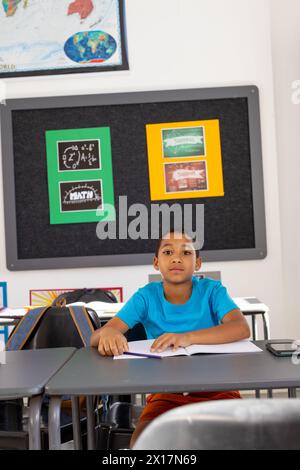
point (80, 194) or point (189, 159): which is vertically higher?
point (189, 159)

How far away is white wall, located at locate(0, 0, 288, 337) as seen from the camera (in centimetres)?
349

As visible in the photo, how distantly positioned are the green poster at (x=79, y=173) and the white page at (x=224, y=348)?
200cm

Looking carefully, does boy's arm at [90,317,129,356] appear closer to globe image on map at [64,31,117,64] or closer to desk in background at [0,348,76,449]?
desk in background at [0,348,76,449]

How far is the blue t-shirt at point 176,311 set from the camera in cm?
→ 185

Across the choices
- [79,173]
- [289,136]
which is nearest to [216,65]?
[289,136]

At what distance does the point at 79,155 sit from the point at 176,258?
178 centimetres

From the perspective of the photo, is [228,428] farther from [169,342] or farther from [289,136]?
[289,136]

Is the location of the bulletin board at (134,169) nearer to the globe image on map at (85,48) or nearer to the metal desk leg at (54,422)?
the globe image on map at (85,48)

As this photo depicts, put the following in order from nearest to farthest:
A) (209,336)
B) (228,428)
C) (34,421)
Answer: (228,428), (34,421), (209,336)

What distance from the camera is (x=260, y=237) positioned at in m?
3.48

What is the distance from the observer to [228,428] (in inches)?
25.7

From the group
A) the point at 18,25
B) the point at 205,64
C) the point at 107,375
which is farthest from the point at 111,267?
the point at 107,375

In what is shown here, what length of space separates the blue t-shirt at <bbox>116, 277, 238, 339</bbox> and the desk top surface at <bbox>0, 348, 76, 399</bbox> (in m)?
0.27
